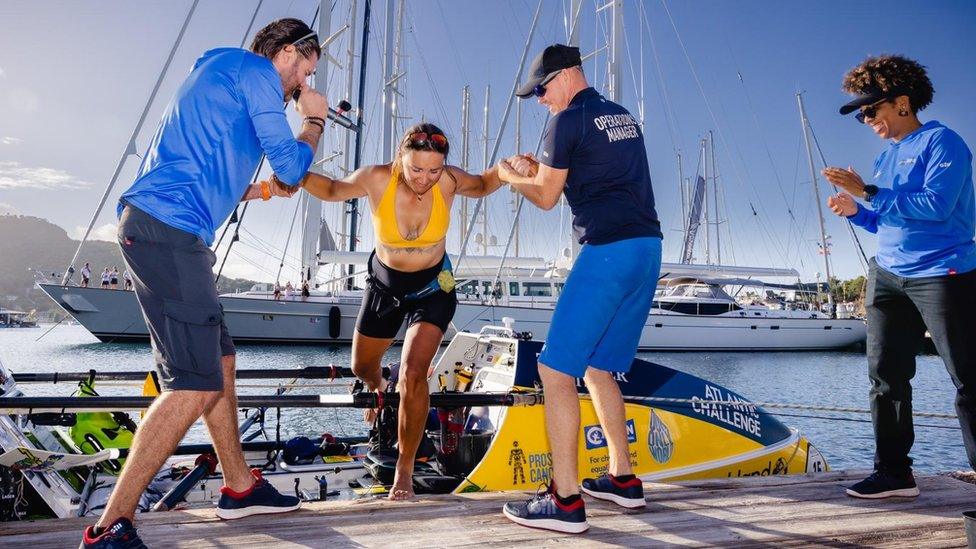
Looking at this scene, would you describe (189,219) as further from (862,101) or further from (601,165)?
(862,101)

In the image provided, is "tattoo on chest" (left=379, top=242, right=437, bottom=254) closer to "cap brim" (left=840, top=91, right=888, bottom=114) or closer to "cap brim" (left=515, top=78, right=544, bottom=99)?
"cap brim" (left=515, top=78, right=544, bottom=99)

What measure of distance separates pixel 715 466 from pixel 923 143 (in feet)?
10.2

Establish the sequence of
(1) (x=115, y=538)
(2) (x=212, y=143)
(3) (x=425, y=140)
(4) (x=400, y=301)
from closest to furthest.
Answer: (1) (x=115, y=538) < (2) (x=212, y=143) < (3) (x=425, y=140) < (4) (x=400, y=301)

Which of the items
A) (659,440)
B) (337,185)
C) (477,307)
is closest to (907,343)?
(659,440)

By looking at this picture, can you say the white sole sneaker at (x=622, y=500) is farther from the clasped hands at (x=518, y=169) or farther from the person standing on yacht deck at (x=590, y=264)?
the clasped hands at (x=518, y=169)

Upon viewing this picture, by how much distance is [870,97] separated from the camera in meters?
3.58

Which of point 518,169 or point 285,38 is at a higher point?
point 285,38

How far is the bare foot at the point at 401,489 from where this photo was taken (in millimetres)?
3627

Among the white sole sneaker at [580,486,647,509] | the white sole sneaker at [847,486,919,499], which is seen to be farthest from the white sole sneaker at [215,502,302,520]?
the white sole sneaker at [847,486,919,499]

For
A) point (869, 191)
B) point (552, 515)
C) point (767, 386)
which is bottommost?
point (767, 386)

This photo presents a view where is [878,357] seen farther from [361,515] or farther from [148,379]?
[148,379]

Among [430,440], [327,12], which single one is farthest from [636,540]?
[327,12]

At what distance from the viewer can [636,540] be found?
2.88 metres

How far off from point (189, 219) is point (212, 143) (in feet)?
1.19
